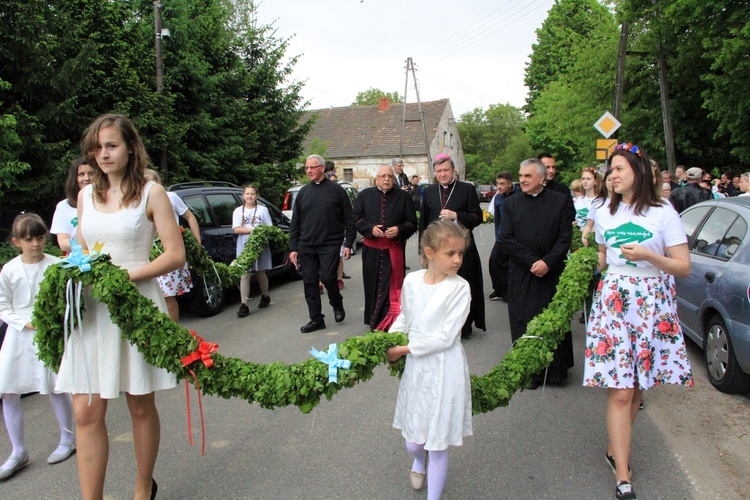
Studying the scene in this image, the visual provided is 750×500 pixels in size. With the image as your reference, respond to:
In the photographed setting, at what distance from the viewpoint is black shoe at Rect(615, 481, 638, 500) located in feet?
11.0


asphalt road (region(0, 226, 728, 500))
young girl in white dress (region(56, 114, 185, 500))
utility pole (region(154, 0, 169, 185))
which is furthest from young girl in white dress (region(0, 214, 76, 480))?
utility pole (region(154, 0, 169, 185))

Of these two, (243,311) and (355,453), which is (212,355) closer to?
(355,453)

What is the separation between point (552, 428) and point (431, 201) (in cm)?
338

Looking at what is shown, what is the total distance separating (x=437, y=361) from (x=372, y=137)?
44.3 meters

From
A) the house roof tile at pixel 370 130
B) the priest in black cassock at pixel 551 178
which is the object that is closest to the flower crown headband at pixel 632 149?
the priest in black cassock at pixel 551 178

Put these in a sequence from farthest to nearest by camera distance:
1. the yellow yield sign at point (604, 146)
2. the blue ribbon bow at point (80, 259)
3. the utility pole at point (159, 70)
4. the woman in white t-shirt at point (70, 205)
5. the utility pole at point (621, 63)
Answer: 1. the utility pole at point (621, 63)
2. the yellow yield sign at point (604, 146)
3. the utility pole at point (159, 70)
4. the woman in white t-shirt at point (70, 205)
5. the blue ribbon bow at point (80, 259)

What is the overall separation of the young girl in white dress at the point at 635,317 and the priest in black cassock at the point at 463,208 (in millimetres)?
3151

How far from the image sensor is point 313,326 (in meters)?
7.49

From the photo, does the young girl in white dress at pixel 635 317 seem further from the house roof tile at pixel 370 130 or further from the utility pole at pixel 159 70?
the house roof tile at pixel 370 130

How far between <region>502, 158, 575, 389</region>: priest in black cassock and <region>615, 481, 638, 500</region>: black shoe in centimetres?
186

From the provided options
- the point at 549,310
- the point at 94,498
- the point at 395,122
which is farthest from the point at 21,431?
the point at 395,122

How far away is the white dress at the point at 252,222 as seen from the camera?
8.48 meters

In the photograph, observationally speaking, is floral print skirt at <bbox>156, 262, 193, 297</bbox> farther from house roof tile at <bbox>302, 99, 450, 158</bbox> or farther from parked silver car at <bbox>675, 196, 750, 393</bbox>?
house roof tile at <bbox>302, 99, 450, 158</bbox>

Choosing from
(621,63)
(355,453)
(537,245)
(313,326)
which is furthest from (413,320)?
(621,63)
